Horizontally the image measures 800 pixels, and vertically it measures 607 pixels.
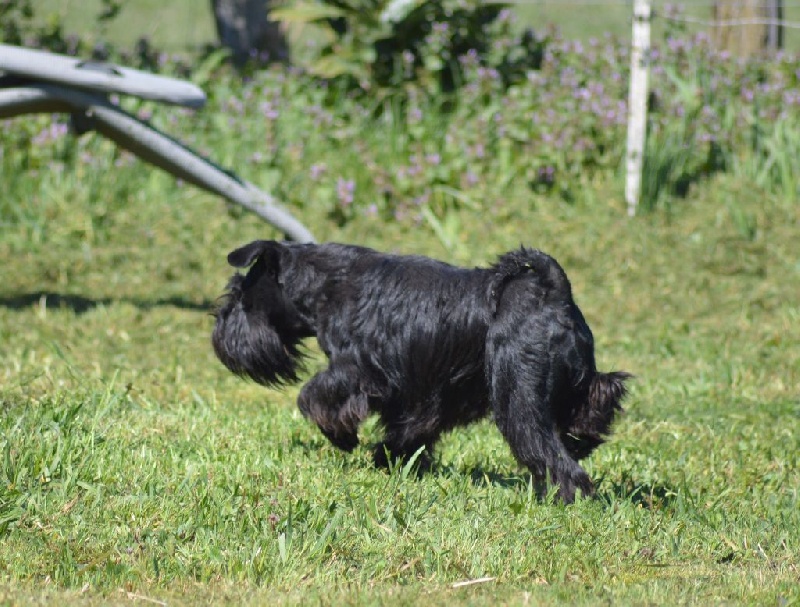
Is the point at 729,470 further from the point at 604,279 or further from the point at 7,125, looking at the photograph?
the point at 7,125

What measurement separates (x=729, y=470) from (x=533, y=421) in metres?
1.59

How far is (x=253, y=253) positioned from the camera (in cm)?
534

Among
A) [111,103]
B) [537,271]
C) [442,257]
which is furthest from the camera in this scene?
[442,257]

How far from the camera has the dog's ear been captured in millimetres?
5285

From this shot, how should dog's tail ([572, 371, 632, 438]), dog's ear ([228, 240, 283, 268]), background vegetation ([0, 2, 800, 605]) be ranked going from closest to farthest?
background vegetation ([0, 2, 800, 605]), dog's tail ([572, 371, 632, 438]), dog's ear ([228, 240, 283, 268])

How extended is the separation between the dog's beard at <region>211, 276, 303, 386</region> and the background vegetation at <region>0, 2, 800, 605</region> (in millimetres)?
374

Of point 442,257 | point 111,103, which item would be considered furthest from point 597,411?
point 442,257

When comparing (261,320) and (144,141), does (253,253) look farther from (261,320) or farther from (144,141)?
(144,141)

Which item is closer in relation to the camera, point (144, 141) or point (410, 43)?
point (144, 141)

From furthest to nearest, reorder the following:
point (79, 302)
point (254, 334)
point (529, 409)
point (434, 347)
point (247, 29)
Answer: point (247, 29)
point (79, 302)
point (254, 334)
point (434, 347)
point (529, 409)

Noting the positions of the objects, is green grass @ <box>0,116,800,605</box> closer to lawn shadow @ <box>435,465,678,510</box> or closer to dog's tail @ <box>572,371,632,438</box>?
lawn shadow @ <box>435,465,678,510</box>

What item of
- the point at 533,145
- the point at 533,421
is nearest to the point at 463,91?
the point at 533,145

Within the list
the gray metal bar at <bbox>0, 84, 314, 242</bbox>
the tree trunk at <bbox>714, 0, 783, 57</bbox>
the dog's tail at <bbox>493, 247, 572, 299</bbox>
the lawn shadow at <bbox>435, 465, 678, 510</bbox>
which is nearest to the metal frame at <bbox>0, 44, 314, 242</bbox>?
the gray metal bar at <bbox>0, 84, 314, 242</bbox>

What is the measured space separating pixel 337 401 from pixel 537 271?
3.39 feet
